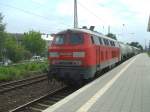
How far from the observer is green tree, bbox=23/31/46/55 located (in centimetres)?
11612

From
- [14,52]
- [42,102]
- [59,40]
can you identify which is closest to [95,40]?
[59,40]

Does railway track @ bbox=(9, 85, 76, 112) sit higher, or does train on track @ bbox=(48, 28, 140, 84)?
train on track @ bbox=(48, 28, 140, 84)

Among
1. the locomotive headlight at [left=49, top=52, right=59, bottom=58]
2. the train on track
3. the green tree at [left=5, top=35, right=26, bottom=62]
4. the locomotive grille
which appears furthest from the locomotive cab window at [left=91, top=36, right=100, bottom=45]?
the green tree at [left=5, top=35, right=26, bottom=62]

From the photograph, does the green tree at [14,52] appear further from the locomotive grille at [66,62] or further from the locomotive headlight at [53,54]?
the locomotive grille at [66,62]

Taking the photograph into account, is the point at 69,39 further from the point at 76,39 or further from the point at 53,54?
the point at 53,54

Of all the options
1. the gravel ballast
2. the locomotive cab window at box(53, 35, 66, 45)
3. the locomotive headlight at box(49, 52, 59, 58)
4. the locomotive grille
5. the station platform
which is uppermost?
the locomotive cab window at box(53, 35, 66, 45)

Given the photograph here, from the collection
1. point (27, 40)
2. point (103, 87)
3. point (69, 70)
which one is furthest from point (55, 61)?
point (27, 40)

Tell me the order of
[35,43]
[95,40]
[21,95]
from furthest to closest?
1. [35,43]
2. [95,40]
3. [21,95]

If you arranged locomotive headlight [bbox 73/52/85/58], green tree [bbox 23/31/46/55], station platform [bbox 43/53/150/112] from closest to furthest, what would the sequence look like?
station platform [bbox 43/53/150/112]
locomotive headlight [bbox 73/52/85/58]
green tree [bbox 23/31/46/55]

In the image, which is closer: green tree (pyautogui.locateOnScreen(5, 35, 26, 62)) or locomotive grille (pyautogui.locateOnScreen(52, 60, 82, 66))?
locomotive grille (pyautogui.locateOnScreen(52, 60, 82, 66))

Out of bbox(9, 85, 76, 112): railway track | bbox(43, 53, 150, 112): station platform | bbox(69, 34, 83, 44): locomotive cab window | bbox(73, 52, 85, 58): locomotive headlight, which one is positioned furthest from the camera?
bbox(69, 34, 83, 44): locomotive cab window

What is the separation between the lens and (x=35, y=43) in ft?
382

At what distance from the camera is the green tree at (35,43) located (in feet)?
381

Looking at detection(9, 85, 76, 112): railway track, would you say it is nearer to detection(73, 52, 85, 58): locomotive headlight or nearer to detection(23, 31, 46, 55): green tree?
detection(73, 52, 85, 58): locomotive headlight
